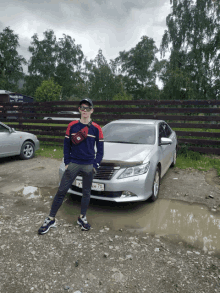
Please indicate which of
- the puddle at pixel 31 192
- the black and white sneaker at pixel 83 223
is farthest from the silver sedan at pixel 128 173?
the puddle at pixel 31 192

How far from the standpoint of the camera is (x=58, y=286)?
2102 mm

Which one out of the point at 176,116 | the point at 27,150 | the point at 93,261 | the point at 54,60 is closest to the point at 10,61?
the point at 54,60

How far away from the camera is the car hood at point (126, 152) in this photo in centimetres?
367

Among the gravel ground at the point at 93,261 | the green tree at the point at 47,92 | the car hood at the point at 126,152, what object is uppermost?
the green tree at the point at 47,92

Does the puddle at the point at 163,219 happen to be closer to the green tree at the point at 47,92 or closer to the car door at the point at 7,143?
the car door at the point at 7,143

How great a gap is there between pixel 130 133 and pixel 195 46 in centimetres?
1979

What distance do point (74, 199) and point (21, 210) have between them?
0.94 m

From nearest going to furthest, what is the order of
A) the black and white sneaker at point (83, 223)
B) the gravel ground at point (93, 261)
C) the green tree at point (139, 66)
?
1. the gravel ground at point (93, 261)
2. the black and white sneaker at point (83, 223)
3. the green tree at point (139, 66)

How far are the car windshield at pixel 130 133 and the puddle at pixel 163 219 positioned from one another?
129 cm

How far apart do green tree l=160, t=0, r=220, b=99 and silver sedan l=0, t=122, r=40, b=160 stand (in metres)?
16.4

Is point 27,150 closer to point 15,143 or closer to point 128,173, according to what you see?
point 15,143

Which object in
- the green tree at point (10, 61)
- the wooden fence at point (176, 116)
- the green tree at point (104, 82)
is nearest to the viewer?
the wooden fence at point (176, 116)

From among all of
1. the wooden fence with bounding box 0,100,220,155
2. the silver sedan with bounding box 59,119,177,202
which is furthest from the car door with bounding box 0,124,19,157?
the silver sedan with bounding box 59,119,177,202

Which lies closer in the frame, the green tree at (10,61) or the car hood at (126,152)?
the car hood at (126,152)
